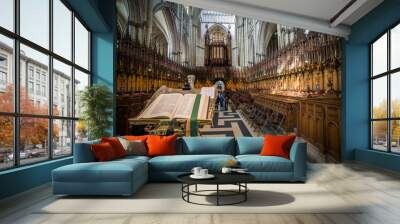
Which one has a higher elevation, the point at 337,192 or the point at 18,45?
the point at 18,45

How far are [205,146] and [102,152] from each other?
2036 millimetres

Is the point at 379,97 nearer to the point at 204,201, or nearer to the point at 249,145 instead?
the point at 249,145

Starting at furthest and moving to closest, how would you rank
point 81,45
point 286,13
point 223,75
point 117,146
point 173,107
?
point 223,75 → point 173,107 → point 286,13 → point 81,45 → point 117,146

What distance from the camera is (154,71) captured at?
9.55 m

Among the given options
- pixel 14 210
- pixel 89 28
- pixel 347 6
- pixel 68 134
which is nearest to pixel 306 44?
pixel 347 6

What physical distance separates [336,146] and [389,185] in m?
3.07

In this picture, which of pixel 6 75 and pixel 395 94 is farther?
pixel 395 94

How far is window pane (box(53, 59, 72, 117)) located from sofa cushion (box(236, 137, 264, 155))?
344 cm

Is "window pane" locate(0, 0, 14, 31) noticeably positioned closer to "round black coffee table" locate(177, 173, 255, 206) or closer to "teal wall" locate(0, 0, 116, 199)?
"teal wall" locate(0, 0, 116, 199)

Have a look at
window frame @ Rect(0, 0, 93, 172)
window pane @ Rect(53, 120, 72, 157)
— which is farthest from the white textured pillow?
window frame @ Rect(0, 0, 93, 172)

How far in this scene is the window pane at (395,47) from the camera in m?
7.75

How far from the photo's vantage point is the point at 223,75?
9820mm

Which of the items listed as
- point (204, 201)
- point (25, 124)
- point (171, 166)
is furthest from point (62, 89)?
point (204, 201)

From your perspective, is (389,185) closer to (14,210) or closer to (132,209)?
(132,209)
